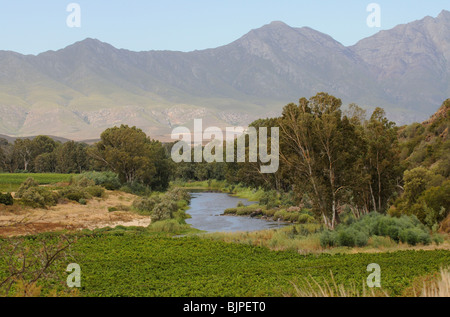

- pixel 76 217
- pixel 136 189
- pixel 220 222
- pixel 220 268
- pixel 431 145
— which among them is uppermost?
pixel 431 145

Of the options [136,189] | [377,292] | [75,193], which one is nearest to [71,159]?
[136,189]

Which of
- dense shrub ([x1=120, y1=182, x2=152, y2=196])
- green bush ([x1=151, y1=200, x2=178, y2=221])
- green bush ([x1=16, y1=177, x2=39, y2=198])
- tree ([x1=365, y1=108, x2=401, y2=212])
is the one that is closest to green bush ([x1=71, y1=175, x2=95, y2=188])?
dense shrub ([x1=120, y1=182, x2=152, y2=196])

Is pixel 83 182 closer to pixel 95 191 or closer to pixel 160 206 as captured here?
pixel 95 191

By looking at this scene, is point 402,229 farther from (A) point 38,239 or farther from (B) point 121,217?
(B) point 121,217

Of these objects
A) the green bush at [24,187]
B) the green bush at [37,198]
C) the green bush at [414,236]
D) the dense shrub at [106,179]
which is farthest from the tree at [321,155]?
the dense shrub at [106,179]

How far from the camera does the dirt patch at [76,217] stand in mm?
41803

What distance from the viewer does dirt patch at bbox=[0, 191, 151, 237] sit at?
4180 centimetres

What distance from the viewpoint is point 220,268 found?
2470 cm

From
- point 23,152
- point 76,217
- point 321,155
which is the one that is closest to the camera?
point 321,155

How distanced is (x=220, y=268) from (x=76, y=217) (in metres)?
29.2

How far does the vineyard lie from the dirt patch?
29.7ft

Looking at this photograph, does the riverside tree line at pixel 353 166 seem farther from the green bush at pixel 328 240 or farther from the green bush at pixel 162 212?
the green bush at pixel 162 212

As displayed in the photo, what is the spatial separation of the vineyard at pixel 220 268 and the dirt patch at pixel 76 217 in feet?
29.7

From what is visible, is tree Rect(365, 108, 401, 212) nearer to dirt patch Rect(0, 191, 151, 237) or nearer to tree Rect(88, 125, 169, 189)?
dirt patch Rect(0, 191, 151, 237)
